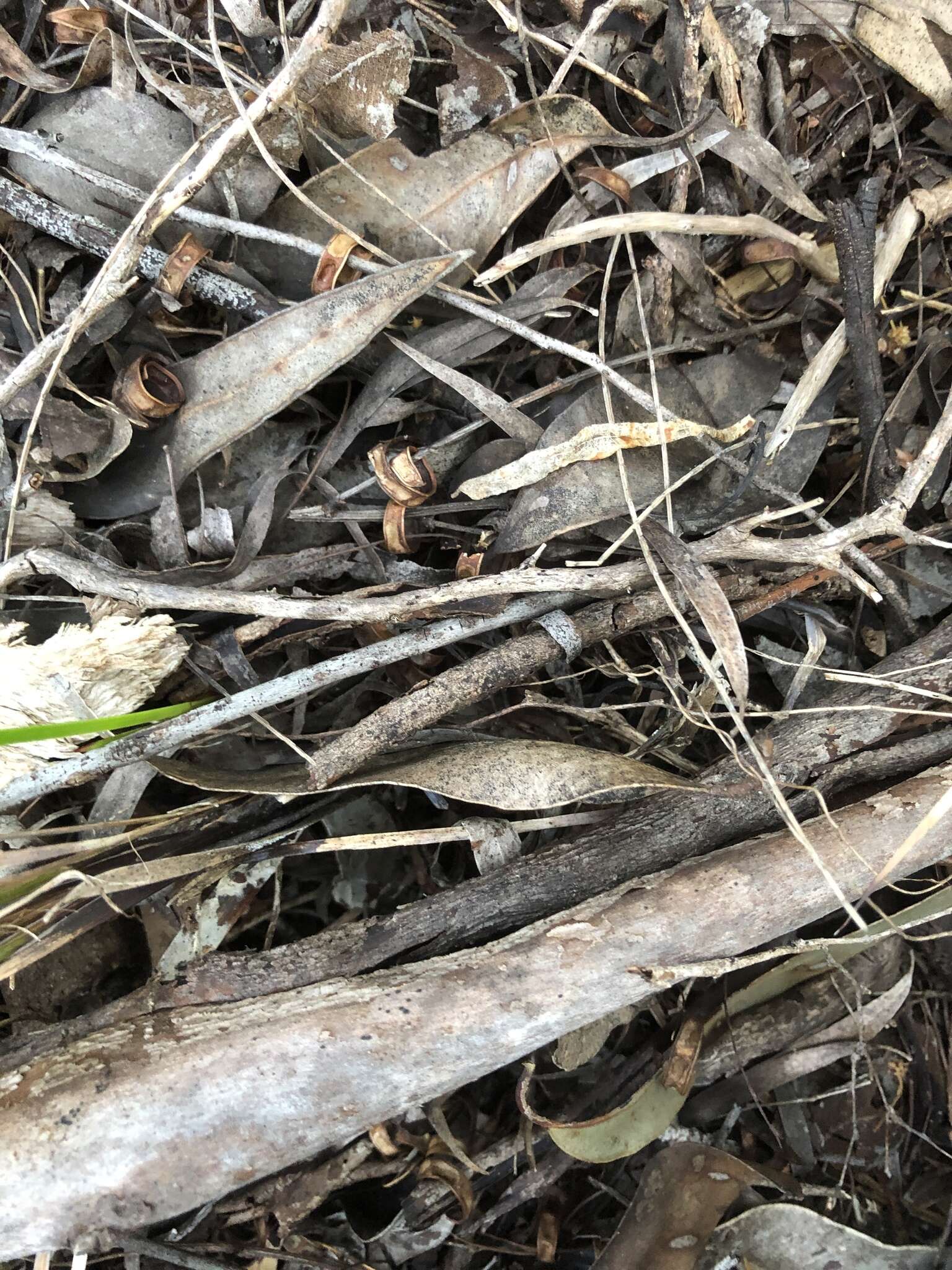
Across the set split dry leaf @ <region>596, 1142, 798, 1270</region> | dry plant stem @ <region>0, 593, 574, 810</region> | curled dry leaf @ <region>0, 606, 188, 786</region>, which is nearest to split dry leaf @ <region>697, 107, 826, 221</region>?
dry plant stem @ <region>0, 593, 574, 810</region>

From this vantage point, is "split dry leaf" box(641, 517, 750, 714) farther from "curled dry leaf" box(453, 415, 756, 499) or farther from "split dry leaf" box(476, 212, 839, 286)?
"split dry leaf" box(476, 212, 839, 286)

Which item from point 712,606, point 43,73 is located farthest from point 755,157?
point 43,73

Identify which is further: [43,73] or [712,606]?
[43,73]

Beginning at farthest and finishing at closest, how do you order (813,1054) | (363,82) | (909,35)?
(813,1054) < (909,35) < (363,82)

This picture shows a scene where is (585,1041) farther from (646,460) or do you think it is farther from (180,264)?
(180,264)

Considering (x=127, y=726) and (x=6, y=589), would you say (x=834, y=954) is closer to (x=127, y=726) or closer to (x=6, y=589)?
(x=127, y=726)

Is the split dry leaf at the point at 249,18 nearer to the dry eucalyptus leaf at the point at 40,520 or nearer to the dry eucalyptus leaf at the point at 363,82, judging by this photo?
the dry eucalyptus leaf at the point at 363,82
